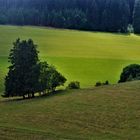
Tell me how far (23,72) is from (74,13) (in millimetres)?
96794

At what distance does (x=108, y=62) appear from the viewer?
89938mm

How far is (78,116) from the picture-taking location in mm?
42500

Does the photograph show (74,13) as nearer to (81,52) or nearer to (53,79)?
(81,52)

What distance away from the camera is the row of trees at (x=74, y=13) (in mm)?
147000

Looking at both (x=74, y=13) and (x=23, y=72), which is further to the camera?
(x=74, y=13)

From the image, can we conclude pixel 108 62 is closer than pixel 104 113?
No

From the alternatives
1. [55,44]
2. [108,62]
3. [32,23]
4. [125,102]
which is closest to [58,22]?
[32,23]

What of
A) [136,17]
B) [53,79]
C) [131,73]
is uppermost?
[136,17]

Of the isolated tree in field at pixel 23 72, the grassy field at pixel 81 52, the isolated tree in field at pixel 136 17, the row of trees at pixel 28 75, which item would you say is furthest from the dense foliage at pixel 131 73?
the isolated tree in field at pixel 136 17

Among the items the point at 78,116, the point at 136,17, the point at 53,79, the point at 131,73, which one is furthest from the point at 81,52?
the point at 136,17

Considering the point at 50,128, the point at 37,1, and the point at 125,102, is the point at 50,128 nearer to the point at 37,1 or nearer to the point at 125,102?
the point at 125,102

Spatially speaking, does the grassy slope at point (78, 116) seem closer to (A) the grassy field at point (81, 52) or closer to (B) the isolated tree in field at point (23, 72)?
(B) the isolated tree in field at point (23, 72)

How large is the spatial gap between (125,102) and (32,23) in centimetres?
10380

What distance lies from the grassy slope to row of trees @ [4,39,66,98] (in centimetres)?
373
